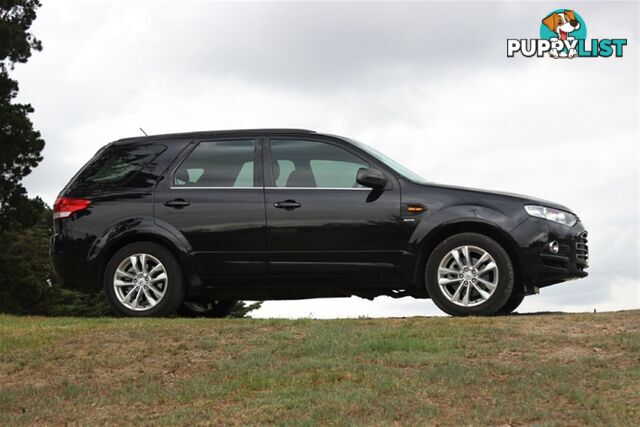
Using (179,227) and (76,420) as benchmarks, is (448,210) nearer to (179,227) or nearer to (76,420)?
(179,227)

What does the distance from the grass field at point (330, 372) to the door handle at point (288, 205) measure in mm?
1260

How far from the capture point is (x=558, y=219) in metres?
10.4

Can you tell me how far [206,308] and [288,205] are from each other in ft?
8.53

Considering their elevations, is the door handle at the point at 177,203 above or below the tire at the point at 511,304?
above

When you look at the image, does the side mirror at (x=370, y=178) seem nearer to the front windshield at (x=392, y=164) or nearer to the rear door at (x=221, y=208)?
the front windshield at (x=392, y=164)

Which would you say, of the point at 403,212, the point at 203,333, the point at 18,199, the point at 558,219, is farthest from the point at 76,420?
the point at 18,199

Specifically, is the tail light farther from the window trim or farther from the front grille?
the front grille

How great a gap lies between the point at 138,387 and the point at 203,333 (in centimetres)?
157

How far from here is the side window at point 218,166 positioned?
35.2 feet

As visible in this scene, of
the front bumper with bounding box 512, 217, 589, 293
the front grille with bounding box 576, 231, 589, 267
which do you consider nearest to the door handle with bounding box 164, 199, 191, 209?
the front bumper with bounding box 512, 217, 589, 293

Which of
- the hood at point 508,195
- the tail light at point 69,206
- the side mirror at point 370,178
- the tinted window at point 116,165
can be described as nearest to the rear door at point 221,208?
the tinted window at point 116,165

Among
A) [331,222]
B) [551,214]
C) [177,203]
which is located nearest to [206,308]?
[177,203]

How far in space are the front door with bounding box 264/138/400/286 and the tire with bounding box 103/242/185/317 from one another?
1183mm

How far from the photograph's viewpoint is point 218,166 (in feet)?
35.6
